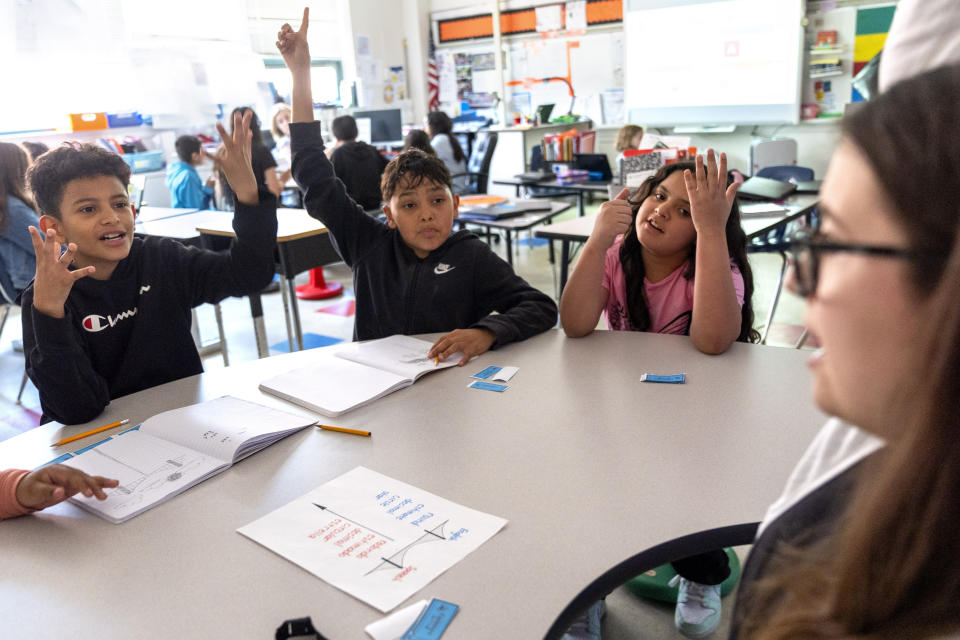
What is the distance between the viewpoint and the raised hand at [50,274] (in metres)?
1.14

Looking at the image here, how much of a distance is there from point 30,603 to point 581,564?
61cm

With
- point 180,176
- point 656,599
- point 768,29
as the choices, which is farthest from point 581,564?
point 768,29

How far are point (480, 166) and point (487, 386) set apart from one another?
16.3 ft

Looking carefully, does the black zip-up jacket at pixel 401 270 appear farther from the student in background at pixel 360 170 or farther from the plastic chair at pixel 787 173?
the plastic chair at pixel 787 173

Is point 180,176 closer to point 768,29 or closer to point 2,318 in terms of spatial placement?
point 2,318

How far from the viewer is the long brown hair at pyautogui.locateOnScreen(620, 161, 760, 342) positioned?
5.38 ft

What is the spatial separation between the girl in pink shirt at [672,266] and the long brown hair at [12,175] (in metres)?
2.66

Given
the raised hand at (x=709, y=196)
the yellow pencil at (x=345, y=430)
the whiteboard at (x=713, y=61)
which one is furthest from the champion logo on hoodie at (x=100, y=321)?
the whiteboard at (x=713, y=61)

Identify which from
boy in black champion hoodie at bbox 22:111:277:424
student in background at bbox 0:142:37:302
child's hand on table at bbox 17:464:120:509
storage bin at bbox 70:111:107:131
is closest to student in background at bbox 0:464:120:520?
child's hand on table at bbox 17:464:120:509

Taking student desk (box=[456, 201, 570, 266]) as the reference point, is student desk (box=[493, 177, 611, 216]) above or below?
above

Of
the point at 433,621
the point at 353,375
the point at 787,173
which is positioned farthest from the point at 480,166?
the point at 433,621

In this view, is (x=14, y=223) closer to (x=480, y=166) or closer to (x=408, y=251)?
(x=408, y=251)

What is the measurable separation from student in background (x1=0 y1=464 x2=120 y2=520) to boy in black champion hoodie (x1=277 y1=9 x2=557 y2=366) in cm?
96

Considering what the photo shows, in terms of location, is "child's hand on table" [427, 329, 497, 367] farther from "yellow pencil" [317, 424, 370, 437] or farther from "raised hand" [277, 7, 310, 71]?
"raised hand" [277, 7, 310, 71]
